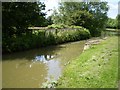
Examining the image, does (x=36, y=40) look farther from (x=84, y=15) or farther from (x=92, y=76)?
(x=84, y=15)

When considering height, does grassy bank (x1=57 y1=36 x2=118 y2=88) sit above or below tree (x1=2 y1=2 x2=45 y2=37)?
below

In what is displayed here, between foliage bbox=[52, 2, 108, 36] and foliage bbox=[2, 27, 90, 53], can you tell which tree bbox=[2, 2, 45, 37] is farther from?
foliage bbox=[52, 2, 108, 36]

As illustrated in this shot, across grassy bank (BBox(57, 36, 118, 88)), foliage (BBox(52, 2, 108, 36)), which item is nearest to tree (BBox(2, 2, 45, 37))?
grassy bank (BBox(57, 36, 118, 88))

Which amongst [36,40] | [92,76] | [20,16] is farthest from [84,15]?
[92,76]

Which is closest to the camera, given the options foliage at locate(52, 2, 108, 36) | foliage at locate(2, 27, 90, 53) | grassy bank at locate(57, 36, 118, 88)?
grassy bank at locate(57, 36, 118, 88)

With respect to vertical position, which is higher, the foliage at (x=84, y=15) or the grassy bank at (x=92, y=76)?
the foliage at (x=84, y=15)

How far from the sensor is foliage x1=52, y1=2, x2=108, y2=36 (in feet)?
130

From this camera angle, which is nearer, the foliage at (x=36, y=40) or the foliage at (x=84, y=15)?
the foliage at (x=36, y=40)

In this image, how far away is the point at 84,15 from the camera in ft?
131

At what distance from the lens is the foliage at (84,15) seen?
130 feet

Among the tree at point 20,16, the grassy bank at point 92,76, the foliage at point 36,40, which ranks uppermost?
the tree at point 20,16

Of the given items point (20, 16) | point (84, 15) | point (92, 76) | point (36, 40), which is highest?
point (84, 15)

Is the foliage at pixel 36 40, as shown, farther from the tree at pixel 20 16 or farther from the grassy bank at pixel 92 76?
the grassy bank at pixel 92 76

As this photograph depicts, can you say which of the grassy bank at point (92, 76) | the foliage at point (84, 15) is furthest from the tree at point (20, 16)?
the foliage at point (84, 15)
